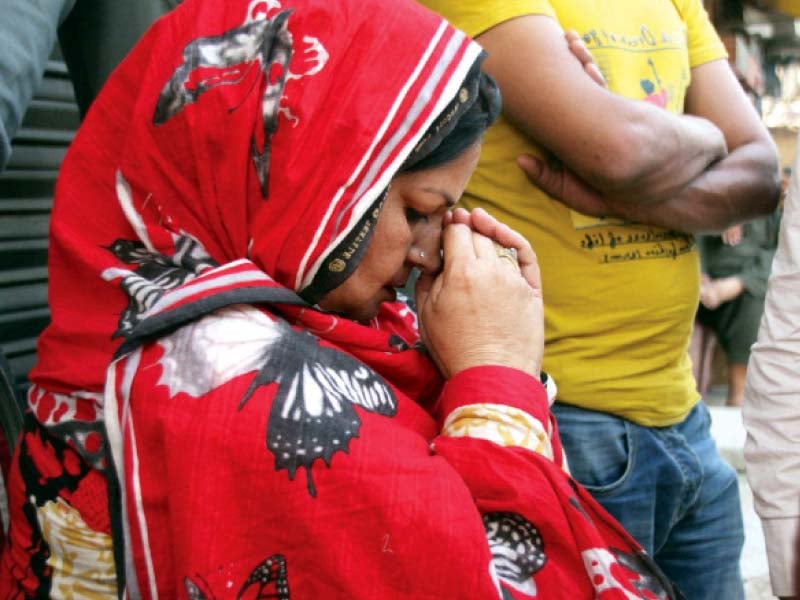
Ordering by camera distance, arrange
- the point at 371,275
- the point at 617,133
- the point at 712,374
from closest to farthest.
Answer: the point at 371,275, the point at 617,133, the point at 712,374

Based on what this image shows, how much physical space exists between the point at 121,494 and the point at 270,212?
17.9 inches

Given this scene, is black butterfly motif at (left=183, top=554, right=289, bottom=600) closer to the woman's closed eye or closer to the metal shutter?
the woman's closed eye

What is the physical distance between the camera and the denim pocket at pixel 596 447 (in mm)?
2020

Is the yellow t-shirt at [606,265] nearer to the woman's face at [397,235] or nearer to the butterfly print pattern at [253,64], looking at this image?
the woman's face at [397,235]

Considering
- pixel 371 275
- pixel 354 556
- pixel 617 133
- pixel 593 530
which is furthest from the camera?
pixel 617 133

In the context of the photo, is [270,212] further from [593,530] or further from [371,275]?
[593,530]

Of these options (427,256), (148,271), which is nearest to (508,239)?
(427,256)

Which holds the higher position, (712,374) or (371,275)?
(371,275)

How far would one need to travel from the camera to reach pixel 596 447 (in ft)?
6.65

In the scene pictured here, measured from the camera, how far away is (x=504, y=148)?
2.03 metres

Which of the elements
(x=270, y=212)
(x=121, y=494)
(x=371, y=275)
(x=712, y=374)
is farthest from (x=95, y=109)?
(x=712, y=374)

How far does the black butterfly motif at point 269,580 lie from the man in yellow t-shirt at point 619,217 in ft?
3.15

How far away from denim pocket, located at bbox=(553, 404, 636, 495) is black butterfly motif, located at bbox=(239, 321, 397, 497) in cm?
75

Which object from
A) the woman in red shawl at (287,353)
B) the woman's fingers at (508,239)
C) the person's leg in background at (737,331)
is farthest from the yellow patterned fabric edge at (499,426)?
the person's leg in background at (737,331)
